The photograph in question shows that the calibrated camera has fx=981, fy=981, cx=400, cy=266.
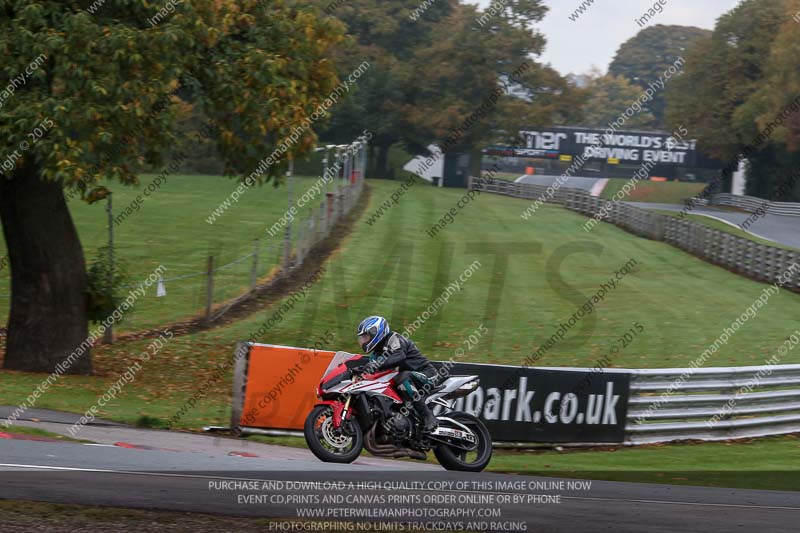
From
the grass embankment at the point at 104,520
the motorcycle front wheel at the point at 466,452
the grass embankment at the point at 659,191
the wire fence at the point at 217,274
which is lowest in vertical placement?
the wire fence at the point at 217,274

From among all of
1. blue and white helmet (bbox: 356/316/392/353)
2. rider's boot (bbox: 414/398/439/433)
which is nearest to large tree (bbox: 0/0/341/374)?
blue and white helmet (bbox: 356/316/392/353)

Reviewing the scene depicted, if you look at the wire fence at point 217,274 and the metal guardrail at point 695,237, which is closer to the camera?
the wire fence at point 217,274

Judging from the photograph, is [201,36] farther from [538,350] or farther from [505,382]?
[538,350]

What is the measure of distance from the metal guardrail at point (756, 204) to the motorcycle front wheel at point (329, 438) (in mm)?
52112

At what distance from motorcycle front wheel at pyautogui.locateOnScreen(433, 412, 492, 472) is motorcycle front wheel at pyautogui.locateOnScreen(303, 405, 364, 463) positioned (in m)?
1.00

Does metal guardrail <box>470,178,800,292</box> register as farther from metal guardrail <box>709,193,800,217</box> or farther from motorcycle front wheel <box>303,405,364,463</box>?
motorcycle front wheel <box>303,405,364,463</box>

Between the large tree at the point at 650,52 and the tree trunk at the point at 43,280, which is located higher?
the large tree at the point at 650,52

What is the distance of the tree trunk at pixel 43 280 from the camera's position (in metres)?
16.9

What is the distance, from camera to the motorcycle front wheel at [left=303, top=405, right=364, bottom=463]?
1069 cm

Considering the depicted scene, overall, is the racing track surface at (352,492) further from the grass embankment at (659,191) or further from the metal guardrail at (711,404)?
the grass embankment at (659,191)

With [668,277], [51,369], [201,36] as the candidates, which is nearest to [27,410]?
[51,369]

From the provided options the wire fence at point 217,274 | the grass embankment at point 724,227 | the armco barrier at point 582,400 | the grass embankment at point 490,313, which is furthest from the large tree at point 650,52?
the armco barrier at point 582,400

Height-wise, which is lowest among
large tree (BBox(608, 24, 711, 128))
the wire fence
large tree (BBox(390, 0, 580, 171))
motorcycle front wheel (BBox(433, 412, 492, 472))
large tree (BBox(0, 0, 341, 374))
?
the wire fence

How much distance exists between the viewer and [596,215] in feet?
191
